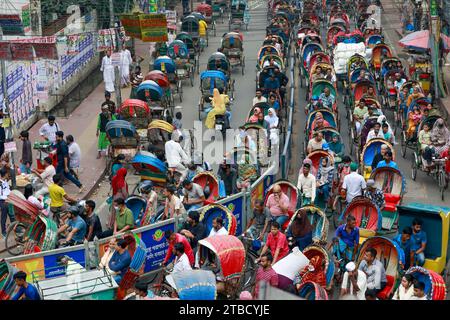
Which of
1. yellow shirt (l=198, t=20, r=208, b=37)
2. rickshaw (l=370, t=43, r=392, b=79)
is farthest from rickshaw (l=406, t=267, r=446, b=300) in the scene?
yellow shirt (l=198, t=20, r=208, b=37)

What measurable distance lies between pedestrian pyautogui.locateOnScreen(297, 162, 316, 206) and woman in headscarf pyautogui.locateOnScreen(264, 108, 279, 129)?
17.2 ft

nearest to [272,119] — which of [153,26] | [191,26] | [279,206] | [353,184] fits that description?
[353,184]

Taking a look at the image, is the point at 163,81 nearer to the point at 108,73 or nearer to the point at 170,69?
the point at 170,69

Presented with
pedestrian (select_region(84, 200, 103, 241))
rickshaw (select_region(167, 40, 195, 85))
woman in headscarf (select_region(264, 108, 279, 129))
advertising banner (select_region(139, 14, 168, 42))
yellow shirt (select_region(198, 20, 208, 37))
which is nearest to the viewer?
pedestrian (select_region(84, 200, 103, 241))

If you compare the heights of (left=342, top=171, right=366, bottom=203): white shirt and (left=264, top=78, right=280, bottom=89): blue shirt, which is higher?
(left=264, top=78, right=280, bottom=89): blue shirt

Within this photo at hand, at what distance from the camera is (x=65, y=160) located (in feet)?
77.0

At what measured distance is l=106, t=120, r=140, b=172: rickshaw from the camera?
81.4 ft

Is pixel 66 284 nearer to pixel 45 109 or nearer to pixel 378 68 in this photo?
pixel 45 109

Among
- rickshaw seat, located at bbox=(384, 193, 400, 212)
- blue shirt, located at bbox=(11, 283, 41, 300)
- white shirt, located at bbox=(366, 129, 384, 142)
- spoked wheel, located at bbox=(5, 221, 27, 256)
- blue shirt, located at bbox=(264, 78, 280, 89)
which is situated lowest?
spoked wheel, located at bbox=(5, 221, 27, 256)

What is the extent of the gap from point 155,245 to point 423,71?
1661cm

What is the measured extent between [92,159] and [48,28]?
340 inches

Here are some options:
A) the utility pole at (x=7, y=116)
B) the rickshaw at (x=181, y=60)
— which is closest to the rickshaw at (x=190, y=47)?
the rickshaw at (x=181, y=60)

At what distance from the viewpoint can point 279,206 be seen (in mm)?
19375

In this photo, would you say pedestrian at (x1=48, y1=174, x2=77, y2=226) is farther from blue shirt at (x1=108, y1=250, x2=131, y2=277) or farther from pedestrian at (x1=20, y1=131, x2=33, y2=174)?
blue shirt at (x1=108, y1=250, x2=131, y2=277)
